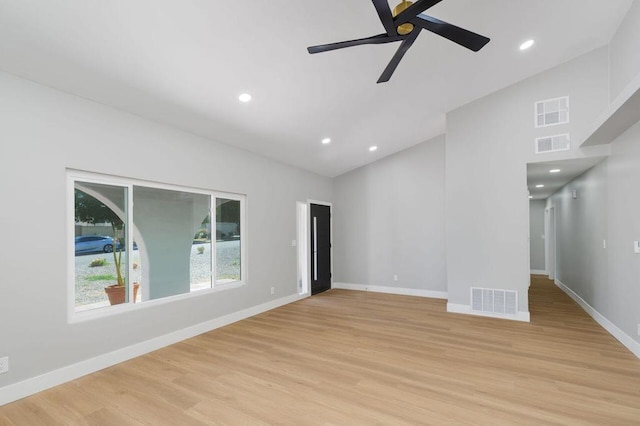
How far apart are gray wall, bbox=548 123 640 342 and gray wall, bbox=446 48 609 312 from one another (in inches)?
23.8

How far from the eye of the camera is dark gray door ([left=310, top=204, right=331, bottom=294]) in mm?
6992

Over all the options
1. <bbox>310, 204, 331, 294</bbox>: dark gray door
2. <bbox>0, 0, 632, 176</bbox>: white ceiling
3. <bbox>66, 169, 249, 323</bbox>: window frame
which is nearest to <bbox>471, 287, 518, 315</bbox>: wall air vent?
<bbox>0, 0, 632, 176</bbox>: white ceiling

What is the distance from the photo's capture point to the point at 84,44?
248 cm

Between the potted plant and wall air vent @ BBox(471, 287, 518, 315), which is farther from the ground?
the potted plant

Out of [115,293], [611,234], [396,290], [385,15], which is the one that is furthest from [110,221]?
[611,234]

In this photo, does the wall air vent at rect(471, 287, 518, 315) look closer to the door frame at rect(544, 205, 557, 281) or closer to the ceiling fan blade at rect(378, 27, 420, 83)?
the ceiling fan blade at rect(378, 27, 420, 83)

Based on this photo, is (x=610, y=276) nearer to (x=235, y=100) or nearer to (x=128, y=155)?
(x=235, y=100)

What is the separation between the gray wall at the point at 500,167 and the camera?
4.41m

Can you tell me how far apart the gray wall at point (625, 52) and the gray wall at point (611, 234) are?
0.67m

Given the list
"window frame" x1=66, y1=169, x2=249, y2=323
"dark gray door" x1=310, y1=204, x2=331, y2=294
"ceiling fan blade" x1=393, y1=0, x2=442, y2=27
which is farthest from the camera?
"dark gray door" x1=310, y1=204, x2=331, y2=294

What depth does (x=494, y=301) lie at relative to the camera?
4.93 metres

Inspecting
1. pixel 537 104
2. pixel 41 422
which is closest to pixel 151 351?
pixel 41 422

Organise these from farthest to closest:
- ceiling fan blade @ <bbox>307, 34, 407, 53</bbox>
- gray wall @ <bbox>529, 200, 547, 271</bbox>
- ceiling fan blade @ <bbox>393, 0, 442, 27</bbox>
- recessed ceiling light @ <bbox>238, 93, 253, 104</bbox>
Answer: gray wall @ <bbox>529, 200, 547, 271</bbox>, recessed ceiling light @ <bbox>238, 93, 253, 104</bbox>, ceiling fan blade @ <bbox>307, 34, 407, 53</bbox>, ceiling fan blade @ <bbox>393, 0, 442, 27</bbox>

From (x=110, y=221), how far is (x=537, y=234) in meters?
10.8
